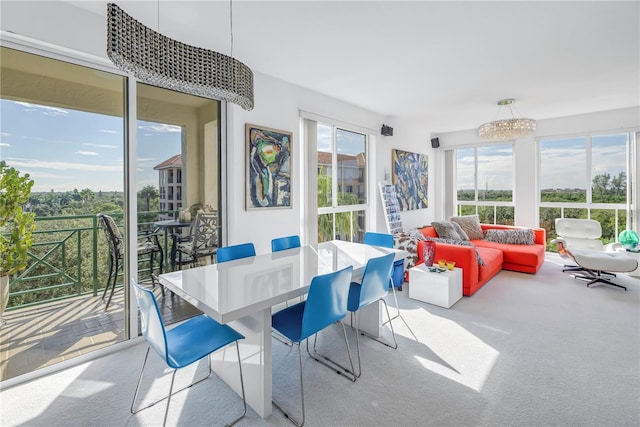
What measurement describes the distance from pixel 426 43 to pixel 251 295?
2673 mm

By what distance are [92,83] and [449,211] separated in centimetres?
686

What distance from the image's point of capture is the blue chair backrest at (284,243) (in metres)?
3.05


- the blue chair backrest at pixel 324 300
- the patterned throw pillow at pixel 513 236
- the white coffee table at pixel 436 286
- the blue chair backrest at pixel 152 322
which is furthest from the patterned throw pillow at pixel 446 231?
the blue chair backrest at pixel 152 322

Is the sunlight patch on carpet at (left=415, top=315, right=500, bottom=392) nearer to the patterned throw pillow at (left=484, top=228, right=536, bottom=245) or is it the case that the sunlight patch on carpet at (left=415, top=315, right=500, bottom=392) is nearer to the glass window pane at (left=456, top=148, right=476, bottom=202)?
the patterned throw pillow at (left=484, top=228, right=536, bottom=245)

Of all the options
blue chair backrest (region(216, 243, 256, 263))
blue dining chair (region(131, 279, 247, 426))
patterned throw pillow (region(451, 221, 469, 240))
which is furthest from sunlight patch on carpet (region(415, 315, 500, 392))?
patterned throw pillow (region(451, 221, 469, 240))

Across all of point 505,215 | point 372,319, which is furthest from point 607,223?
point 372,319

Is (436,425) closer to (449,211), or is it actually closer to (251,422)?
(251,422)

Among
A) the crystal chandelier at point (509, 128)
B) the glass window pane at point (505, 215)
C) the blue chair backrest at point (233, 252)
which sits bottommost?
the blue chair backrest at point (233, 252)

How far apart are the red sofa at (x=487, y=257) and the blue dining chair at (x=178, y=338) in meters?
2.98

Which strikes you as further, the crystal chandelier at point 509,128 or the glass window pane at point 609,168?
the glass window pane at point 609,168

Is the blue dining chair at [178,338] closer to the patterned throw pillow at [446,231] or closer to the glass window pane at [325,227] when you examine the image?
the glass window pane at [325,227]

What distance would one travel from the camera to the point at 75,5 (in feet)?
7.42

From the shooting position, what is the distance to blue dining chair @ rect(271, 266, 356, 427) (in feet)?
5.75

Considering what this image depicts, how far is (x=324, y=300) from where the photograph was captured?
1830mm
